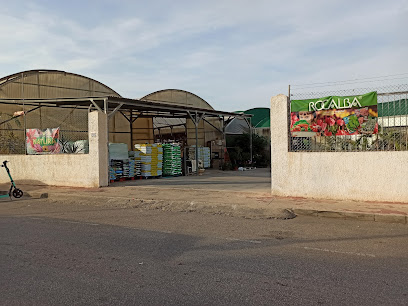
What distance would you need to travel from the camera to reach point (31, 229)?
785cm

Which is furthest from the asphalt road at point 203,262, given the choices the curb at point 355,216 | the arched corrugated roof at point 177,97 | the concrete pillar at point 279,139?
the arched corrugated roof at point 177,97

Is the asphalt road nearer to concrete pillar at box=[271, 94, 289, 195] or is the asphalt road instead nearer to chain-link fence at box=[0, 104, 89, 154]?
concrete pillar at box=[271, 94, 289, 195]

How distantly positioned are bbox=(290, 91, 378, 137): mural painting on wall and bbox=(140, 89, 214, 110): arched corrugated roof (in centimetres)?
1918

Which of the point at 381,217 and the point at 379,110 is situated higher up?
the point at 379,110

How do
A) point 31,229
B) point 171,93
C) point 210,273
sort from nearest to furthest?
point 210,273 → point 31,229 → point 171,93

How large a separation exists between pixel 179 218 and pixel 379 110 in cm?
601

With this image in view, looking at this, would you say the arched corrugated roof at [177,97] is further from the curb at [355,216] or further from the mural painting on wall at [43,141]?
the curb at [355,216]

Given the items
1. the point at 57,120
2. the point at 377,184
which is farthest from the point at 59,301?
the point at 57,120

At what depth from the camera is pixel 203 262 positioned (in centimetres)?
543

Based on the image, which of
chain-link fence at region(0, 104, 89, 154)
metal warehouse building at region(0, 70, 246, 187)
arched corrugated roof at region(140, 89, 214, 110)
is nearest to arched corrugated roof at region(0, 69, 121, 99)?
metal warehouse building at region(0, 70, 246, 187)

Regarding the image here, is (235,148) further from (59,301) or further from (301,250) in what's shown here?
(59,301)

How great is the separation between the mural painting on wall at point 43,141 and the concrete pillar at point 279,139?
997cm

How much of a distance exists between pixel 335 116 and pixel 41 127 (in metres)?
18.5

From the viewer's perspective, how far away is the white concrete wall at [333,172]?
9.48m
